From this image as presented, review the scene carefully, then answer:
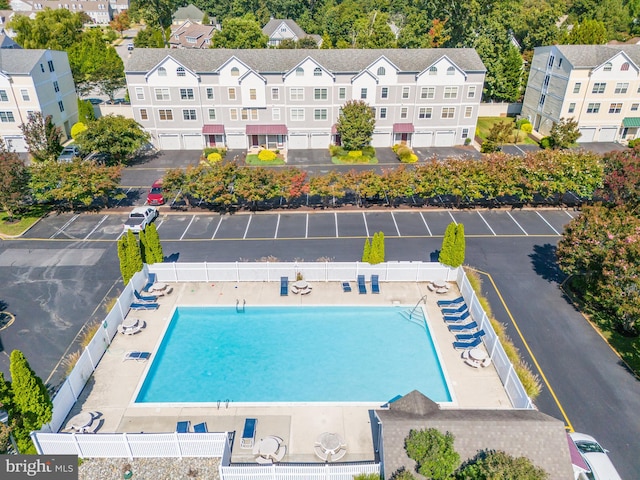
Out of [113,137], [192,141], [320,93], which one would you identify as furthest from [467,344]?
[192,141]

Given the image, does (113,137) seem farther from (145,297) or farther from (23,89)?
(145,297)

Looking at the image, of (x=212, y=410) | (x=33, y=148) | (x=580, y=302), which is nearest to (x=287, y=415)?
(x=212, y=410)

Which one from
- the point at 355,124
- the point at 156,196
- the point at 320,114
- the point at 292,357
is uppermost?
the point at 320,114

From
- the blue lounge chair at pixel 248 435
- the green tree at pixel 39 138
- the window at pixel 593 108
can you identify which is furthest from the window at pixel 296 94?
the blue lounge chair at pixel 248 435

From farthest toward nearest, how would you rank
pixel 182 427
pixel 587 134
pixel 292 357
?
pixel 587 134
pixel 292 357
pixel 182 427

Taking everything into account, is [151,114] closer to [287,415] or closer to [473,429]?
→ [287,415]

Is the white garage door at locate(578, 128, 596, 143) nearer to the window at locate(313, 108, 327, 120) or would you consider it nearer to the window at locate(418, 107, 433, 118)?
the window at locate(418, 107, 433, 118)

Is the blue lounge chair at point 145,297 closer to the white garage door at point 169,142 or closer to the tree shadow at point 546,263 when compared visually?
the tree shadow at point 546,263
